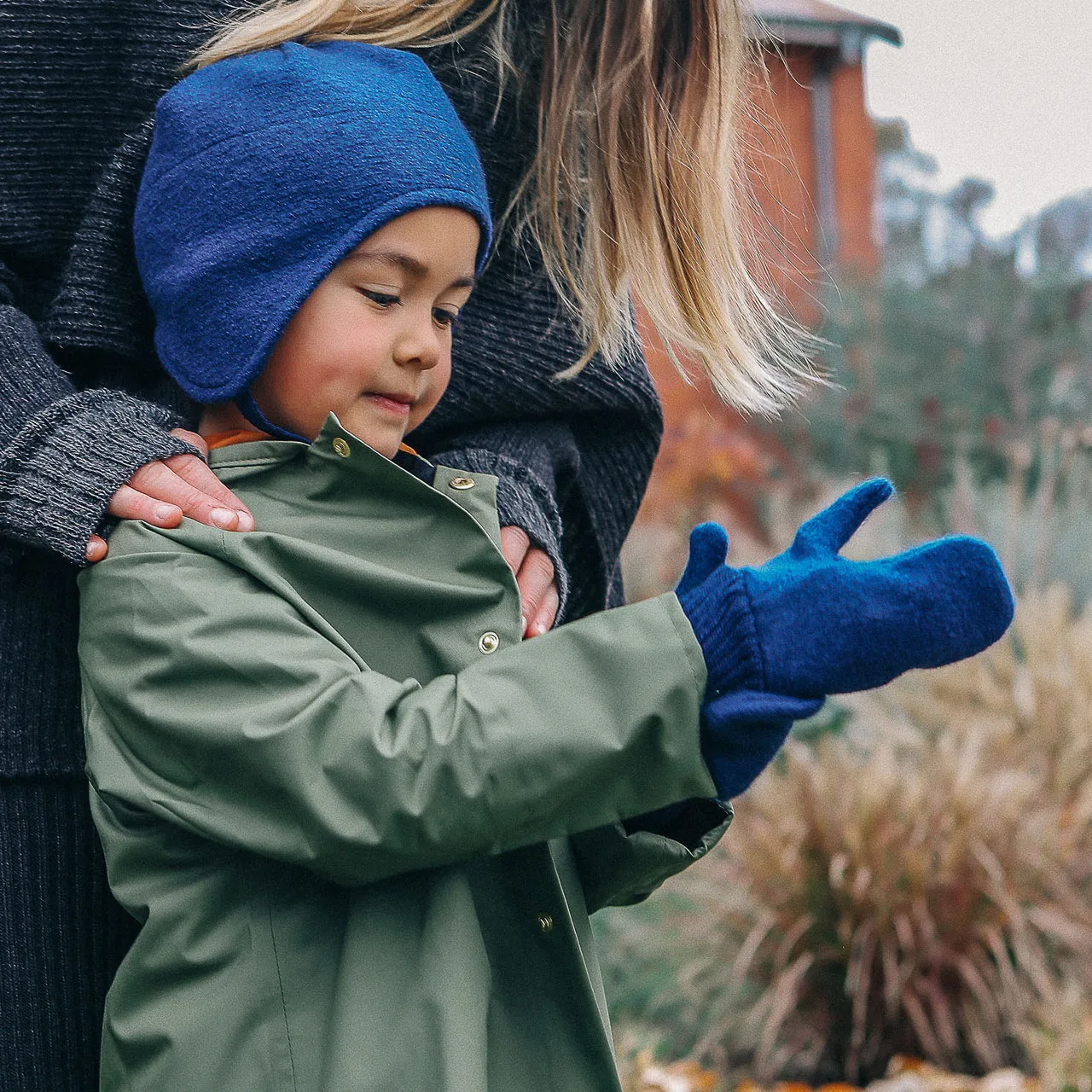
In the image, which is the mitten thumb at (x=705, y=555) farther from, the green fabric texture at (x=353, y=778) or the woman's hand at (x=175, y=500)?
the woman's hand at (x=175, y=500)

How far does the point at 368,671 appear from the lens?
1.29 m

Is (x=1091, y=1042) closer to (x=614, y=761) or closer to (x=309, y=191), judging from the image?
(x=614, y=761)

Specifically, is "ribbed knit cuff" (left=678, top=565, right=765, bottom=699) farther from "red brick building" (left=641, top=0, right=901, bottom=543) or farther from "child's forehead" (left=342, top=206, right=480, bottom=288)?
"red brick building" (left=641, top=0, right=901, bottom=543)

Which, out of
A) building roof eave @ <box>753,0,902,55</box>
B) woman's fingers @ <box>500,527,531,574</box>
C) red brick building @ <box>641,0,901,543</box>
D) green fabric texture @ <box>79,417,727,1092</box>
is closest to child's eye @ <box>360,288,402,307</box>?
green fabric texture @ <box>79,417,727,1092</box>

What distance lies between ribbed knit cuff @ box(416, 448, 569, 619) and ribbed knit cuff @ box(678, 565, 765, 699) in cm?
38

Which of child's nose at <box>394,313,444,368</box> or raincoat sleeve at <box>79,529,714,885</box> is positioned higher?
child's nose at <box>394,313,444,368</box>

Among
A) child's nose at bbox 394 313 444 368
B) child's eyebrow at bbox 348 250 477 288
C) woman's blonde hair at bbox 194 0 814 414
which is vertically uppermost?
woman's blonde hair at bbox 194 0 814 414

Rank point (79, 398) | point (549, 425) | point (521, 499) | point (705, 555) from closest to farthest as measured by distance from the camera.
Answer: point (705, 555) < point (79, 398) < point (521, 499) < point (549, 425)

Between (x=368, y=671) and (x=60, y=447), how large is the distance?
375mm

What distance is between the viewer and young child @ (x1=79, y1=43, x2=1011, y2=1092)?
1.22 meters

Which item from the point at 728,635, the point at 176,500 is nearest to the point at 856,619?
the point at 728,635

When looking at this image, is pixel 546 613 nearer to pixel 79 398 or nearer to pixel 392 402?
pixel 392 402

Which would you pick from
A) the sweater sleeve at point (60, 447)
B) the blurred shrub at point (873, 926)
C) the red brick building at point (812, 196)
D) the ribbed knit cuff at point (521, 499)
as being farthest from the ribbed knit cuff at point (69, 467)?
the red brick building at point (812, 196)

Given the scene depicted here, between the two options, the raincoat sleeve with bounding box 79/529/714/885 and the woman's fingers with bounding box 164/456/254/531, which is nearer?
the raincoat sleeve with bounding box 79/529/714/885
